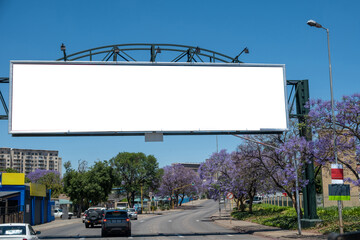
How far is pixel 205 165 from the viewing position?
56969 millimetres

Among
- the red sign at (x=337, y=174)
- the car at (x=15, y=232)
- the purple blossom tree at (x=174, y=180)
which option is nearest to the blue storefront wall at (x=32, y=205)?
the car at (x=15, y=232)

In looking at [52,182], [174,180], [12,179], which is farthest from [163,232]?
[52,182]

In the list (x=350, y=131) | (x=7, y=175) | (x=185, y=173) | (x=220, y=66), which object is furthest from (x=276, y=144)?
(x=185, y=173)

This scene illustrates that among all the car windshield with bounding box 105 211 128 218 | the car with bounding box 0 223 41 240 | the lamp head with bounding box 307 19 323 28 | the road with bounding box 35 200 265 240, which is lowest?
the road with bounding box 35 200 265 240

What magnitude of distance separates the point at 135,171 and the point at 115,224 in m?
66.7

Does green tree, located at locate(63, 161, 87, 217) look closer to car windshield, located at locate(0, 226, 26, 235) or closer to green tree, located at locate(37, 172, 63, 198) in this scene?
green tree, located at locate(37, 172, 63, 198)

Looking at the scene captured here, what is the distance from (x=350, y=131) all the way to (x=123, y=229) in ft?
50.5

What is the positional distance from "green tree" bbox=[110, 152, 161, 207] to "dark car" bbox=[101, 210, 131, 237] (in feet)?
214

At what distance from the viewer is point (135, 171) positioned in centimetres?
9462

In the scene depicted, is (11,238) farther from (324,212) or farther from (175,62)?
Answer: (324,212)

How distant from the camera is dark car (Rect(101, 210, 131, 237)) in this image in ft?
92.1

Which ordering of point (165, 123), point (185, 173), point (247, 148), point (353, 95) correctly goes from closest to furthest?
1. point (353, 95)
2. point (165, 123)
3. point (247, 148)
4. point (185, 173)

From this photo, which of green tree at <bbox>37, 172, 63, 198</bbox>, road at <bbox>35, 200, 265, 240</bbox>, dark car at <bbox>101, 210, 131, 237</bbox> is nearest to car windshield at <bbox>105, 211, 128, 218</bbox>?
dark car at <bbox>101, 210, 131, 237</bbox>

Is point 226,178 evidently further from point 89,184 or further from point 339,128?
point 89,184
